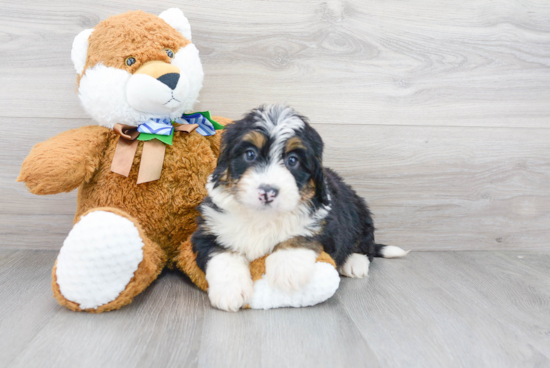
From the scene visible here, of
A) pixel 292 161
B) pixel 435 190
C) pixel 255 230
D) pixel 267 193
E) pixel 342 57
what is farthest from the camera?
pixel 435 190

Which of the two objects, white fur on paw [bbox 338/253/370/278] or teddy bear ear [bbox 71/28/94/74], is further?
white fur on paw [bbox 338/253/370/278]

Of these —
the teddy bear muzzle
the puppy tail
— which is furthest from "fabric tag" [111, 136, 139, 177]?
the puppy tail

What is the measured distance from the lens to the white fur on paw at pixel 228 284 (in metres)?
1.36

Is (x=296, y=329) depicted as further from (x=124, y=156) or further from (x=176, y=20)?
(x=176, y=20)

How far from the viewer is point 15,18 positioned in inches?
74.5

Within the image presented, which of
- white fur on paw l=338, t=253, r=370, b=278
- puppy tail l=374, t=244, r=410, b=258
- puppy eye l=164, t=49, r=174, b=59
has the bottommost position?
puppy tail l=374, t=244, r=410, b=258

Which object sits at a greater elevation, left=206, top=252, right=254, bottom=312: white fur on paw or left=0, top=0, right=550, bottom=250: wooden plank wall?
left=0, top=0, right=550, bottom=250: wooden plank wall

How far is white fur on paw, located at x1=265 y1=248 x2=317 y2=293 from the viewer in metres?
1.35

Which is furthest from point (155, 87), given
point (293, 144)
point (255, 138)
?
point (293, 144)

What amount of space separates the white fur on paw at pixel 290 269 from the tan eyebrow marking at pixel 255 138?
0.37 m

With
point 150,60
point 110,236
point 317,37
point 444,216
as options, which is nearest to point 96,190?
point 110,236

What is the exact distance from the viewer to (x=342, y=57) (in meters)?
2.06

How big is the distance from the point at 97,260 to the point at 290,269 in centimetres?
59

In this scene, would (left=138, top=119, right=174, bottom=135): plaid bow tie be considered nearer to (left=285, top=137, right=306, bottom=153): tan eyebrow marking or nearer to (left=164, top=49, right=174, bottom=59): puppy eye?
(left=164, top=49, right=174, bottom=59): puppy eye
